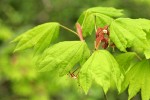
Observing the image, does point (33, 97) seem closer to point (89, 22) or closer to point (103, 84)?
point (89, 22)

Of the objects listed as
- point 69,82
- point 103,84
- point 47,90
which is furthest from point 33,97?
point 103,84

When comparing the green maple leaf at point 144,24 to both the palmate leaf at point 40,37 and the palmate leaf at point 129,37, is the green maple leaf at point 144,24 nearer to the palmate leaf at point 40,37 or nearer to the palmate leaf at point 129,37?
the palmate leaf at point 129,37

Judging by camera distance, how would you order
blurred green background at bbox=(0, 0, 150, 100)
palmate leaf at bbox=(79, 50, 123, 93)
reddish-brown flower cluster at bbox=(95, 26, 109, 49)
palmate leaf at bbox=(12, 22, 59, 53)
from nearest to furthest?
1. palmate leaf at bbox=(79, 50, 123, 93)
2. reddish-brown flower cluster at bbox=(95, 26, 109, 49)
3. palmate leaf at bbox=(12, 22, 59, 53)
4. blurred green background at bbox=(0, 0, 150, 100)

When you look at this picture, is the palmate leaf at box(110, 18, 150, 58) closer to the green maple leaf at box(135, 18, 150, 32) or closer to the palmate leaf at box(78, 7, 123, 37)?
the green maple leaf at box(135, 18, 150, 32)

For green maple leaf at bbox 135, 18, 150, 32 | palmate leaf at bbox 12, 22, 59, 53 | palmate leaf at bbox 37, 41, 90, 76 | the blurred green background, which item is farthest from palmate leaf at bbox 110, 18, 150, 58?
the blurred green background

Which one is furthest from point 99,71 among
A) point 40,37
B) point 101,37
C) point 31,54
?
point 31,54

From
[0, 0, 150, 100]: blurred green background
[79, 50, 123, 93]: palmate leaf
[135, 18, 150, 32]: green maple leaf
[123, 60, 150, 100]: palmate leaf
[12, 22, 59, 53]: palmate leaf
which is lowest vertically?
[0, 0, 150, 100]: blurred green background

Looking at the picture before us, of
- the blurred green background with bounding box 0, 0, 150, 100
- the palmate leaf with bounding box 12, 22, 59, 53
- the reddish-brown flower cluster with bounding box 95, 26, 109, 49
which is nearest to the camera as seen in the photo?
the reddish-brown flower cluster with bounding box 95, 26, 109, 49
